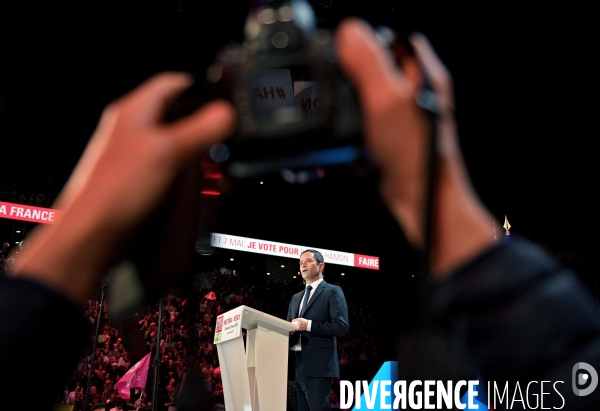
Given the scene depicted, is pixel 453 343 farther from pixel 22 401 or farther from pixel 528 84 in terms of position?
pixel 528 84

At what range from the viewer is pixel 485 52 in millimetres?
2262

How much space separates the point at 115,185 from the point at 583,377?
0.21m

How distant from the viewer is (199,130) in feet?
0.74

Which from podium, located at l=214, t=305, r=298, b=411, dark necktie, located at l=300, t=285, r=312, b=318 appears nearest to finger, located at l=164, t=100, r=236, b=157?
podium, located at l=214, t=305, r=298, b=411

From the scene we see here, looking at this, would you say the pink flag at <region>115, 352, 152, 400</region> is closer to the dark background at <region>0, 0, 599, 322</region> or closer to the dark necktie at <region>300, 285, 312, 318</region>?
the dark necktie at <region>300, 285, 312, 318</region>

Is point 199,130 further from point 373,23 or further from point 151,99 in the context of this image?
point 373,23

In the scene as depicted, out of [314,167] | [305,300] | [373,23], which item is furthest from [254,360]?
[314,167]

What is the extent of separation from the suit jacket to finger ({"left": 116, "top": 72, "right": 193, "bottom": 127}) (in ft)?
7.79

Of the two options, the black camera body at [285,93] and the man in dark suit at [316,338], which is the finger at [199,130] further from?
the man in dark suit at [316,338]

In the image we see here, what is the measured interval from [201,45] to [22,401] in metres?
1.41

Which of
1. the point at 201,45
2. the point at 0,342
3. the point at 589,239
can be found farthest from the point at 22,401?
the point at 589,239

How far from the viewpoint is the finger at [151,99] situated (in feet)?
0.77

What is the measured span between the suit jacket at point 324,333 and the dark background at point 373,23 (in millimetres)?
393

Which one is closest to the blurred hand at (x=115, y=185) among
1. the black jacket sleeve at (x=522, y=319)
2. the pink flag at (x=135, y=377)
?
the black jacket sleeve at (x=522, y=319)
